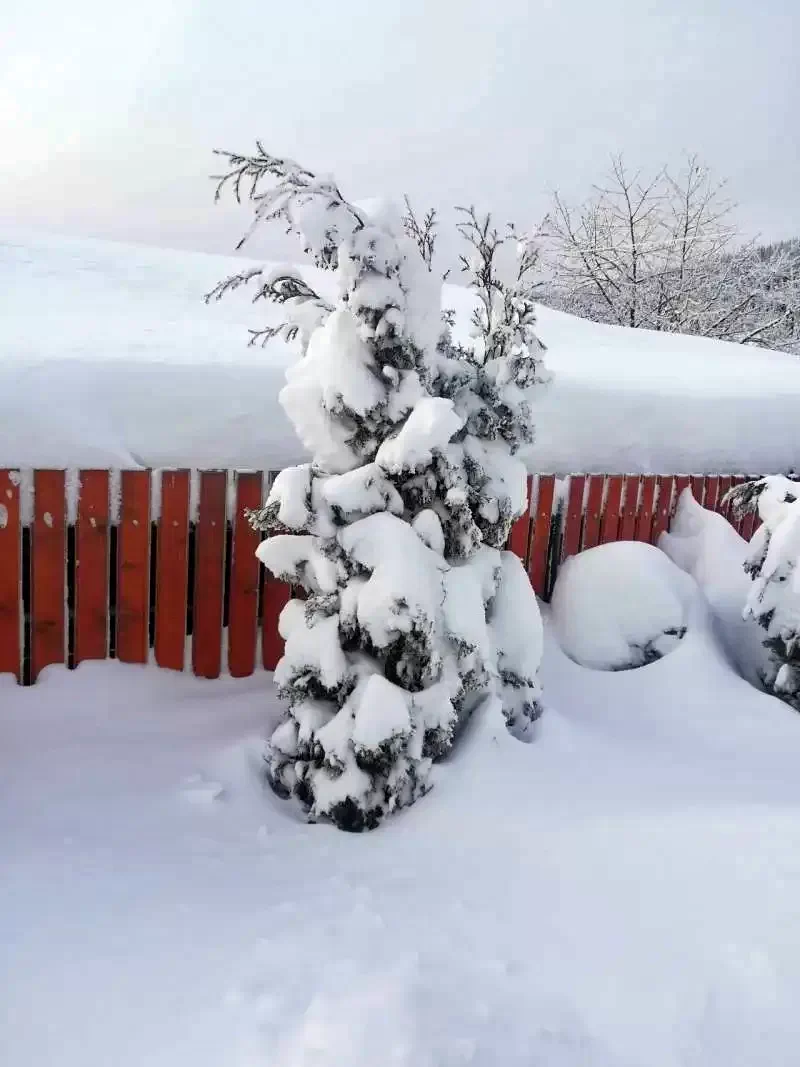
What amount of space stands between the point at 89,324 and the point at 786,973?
22.2 feet

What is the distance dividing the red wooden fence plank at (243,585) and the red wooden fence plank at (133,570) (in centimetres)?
47

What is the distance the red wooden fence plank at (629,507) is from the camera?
5.67 m

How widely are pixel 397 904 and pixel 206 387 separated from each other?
339 cm

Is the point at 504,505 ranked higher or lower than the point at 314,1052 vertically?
higher

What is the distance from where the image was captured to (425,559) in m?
2.86

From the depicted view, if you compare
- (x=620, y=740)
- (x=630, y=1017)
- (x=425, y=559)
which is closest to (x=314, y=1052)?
(x=630, y=1017)

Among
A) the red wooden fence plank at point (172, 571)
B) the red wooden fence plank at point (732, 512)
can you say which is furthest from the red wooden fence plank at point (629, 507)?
the red wooden fence plank at point (172, 571)

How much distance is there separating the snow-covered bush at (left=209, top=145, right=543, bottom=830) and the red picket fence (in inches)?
38.2

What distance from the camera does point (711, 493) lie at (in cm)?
630

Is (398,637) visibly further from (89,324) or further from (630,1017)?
(89,324)

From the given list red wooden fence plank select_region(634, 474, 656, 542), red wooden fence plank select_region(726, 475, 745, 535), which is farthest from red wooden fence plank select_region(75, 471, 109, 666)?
red wooden fence plank select_region(726, 475, 745, 535)

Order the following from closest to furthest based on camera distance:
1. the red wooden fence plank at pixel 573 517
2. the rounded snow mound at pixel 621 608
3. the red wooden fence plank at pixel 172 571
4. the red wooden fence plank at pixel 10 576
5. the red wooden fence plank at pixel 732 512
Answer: the red wooden fence plank at pixel 10 576, the red wooden fence plank at pixel 172 571, the rounded snow mound at pixel 621 608, the red wooden fence plank at pixel 573 517, the red wooden fence plank at pixel 732 512

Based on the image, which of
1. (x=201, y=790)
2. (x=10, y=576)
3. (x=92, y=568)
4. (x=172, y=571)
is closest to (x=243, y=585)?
(x=172, y=571)

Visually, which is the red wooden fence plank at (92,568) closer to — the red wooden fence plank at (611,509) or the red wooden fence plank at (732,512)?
the red wooden fence plank at (611,509)
